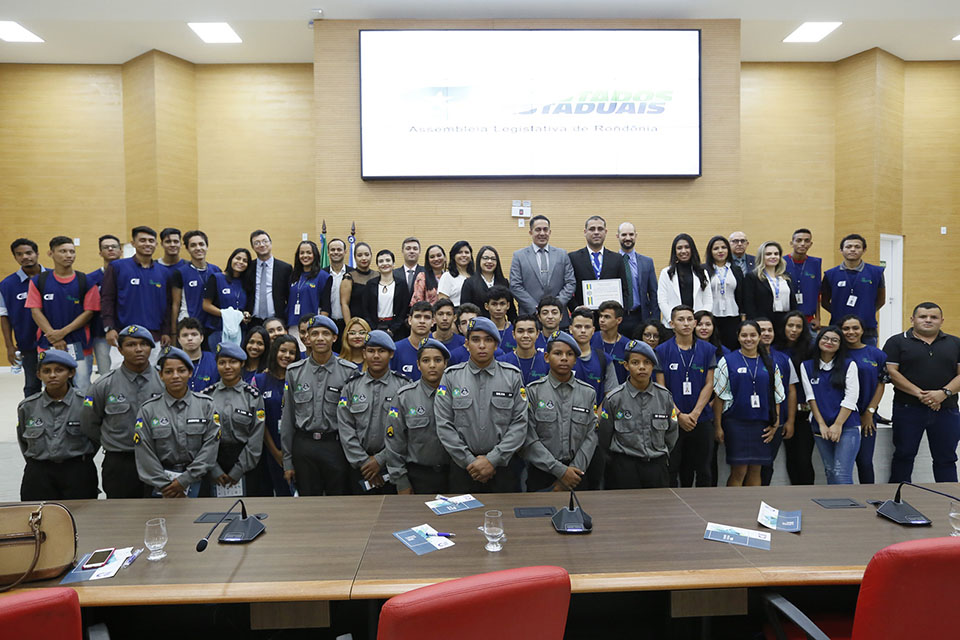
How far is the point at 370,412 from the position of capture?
400 centimetres

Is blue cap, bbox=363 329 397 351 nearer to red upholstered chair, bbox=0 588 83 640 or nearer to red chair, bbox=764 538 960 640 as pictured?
red upholstered chair, bbox=0 588 83 640

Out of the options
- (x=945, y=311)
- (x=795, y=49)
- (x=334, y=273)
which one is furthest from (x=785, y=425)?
(x=945, y=311)

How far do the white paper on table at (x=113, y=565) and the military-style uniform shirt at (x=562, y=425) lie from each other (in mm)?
2198

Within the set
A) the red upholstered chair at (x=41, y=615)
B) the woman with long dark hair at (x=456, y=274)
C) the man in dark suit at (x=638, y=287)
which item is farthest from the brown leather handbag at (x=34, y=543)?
the man in dark suit at (x=638, y=287)

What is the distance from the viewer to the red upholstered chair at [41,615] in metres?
1.42

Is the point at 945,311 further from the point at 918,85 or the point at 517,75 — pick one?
the point at 517,75

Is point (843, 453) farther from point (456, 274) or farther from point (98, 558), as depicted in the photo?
point (98, 558)

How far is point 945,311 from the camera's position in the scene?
10.9 metres

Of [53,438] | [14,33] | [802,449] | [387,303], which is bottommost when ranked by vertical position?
[802,449]

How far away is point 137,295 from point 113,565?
13.2 ft

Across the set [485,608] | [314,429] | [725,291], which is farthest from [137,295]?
[725,291]

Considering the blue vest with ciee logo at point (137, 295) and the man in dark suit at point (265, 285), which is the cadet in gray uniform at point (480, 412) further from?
the blue vest with ciee logo at point (137, 295)

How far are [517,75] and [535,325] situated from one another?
17.3 feet

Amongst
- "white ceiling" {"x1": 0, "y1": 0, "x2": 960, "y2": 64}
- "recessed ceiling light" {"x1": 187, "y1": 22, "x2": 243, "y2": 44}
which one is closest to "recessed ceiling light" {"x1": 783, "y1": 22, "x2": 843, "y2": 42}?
"white ceiling" {"x1": 0, "y1": 0, "x2": 960, "y2": 64}
